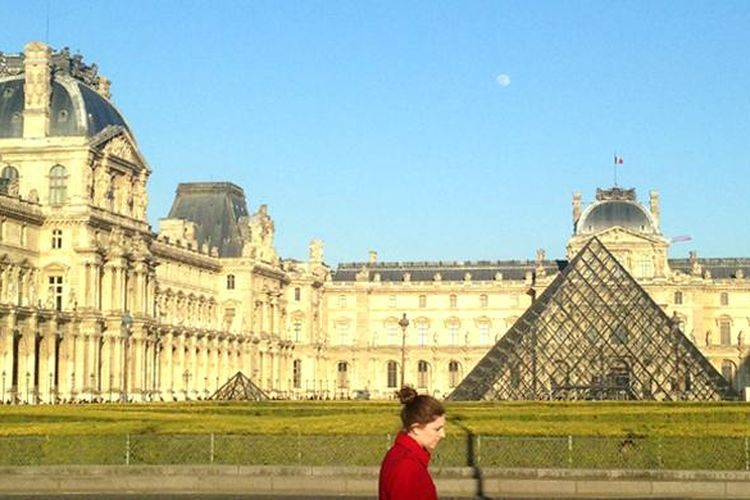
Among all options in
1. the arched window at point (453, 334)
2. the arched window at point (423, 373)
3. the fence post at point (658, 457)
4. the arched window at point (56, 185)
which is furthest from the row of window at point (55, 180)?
the arched window at point (453, 334)

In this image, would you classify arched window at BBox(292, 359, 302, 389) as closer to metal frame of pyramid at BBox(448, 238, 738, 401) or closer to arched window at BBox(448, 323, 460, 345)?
arched window at BBox(448, 323, 460, 345)

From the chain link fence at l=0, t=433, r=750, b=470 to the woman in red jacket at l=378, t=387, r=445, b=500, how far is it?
63.4ft

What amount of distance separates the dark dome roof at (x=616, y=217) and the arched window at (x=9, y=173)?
57.9 metres

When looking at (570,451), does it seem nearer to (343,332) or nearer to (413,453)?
(413,453)

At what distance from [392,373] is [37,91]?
56943 mm

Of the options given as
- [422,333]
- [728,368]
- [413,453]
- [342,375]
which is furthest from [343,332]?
[413,453]

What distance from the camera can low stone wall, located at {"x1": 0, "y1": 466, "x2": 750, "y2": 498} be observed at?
87.0 ft

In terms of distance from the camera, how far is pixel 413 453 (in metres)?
8.94

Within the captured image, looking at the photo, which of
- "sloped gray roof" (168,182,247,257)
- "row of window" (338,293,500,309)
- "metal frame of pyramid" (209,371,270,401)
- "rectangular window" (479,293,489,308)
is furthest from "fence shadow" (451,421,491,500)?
"rectangular window" (479,293,489,308)

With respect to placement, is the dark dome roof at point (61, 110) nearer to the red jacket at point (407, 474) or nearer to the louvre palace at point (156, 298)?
the louvre palace at point (156, 298)

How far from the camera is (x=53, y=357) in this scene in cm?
6588

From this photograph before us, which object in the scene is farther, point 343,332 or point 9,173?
point 343,332

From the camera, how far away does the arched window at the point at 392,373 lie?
394ft

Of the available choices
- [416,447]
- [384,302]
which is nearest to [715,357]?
[384,302]
